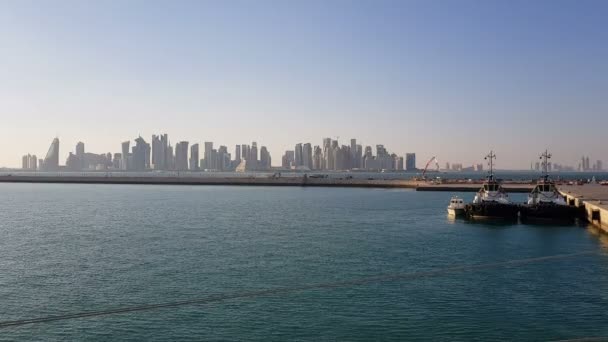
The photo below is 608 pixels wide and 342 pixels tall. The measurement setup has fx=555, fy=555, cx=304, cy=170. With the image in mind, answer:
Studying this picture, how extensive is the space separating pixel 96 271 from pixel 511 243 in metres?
27.6

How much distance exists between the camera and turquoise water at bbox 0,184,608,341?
18.7 m

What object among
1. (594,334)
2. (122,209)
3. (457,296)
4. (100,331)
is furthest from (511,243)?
(122,209)

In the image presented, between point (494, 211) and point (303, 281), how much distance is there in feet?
117

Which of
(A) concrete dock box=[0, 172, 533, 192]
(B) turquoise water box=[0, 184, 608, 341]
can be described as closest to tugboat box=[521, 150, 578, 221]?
(B) turquoise water box=[0, 184, 608, 341]

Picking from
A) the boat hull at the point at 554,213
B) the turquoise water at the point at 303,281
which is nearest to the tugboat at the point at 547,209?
the boat hull at the point at 554,213

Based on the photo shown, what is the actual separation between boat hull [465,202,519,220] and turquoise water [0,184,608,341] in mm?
6300

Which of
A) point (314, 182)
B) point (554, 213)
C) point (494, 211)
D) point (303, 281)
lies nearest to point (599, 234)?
point (554, 213)

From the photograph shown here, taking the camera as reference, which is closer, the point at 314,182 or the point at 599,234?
the point at 599,234

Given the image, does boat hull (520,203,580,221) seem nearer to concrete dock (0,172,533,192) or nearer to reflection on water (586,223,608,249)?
reflection on water (586,223,608,249)

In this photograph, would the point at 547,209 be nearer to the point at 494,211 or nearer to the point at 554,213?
the point at 554,213

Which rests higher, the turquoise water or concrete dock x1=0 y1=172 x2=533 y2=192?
concrete dock x1=0 y1=172 x2=533 y2=192

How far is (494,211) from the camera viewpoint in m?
55.8

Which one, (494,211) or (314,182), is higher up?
(314,182)

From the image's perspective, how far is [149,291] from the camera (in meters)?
23.7
